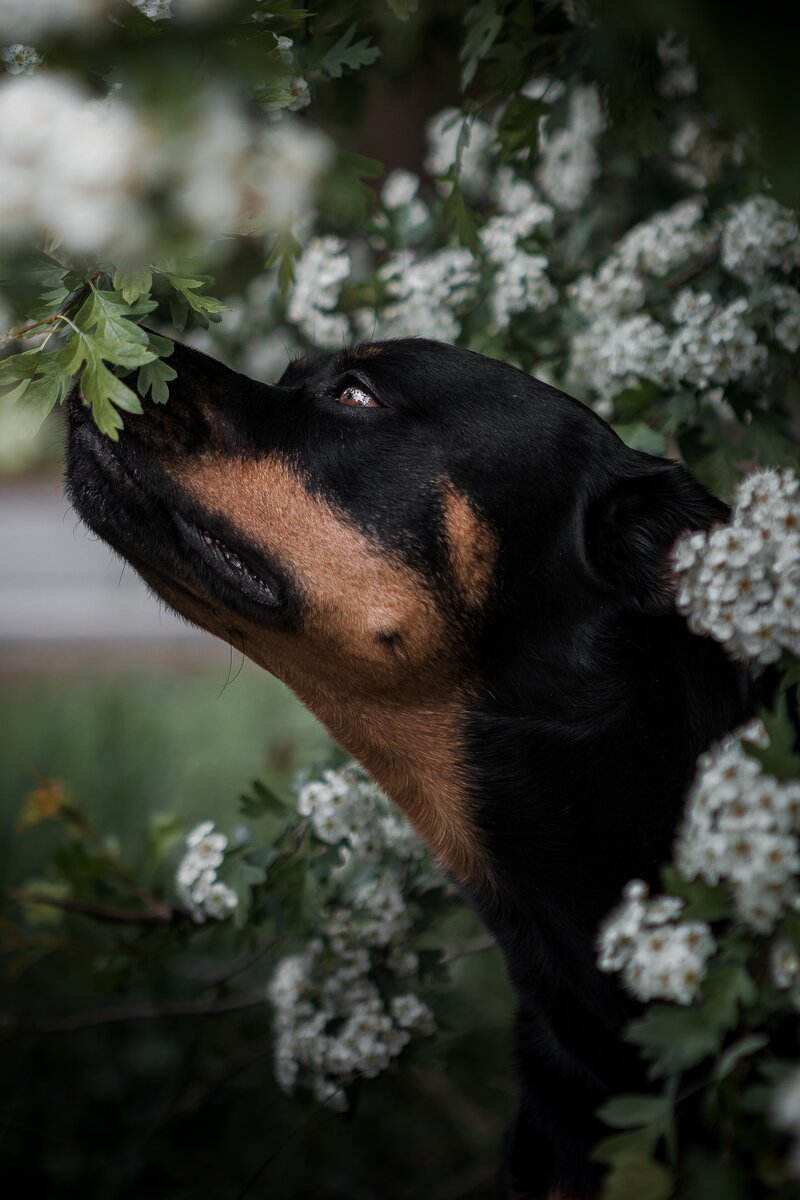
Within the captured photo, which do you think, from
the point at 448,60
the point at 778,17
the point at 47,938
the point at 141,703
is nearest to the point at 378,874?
the point at 47,938

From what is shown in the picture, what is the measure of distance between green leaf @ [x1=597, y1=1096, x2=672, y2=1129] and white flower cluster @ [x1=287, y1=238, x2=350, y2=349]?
232 centimetres

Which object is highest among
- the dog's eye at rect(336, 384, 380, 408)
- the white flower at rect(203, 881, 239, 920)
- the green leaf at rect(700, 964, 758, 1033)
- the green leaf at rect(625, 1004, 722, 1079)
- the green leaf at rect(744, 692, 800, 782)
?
the green leaf at rect(744, 692, 800, 782)

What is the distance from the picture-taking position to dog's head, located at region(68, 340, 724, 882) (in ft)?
7.30

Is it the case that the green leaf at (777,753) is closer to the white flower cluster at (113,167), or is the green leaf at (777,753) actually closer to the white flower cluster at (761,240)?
the white flower cluster at (113,167)

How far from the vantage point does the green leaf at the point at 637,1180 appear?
130cm

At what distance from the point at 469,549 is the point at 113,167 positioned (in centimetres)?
131

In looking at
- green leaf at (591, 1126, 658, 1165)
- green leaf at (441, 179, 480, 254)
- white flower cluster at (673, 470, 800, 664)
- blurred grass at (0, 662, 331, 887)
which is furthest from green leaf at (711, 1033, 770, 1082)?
blurred grass at (0, 662, 331, 887)

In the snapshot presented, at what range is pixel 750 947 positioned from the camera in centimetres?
143

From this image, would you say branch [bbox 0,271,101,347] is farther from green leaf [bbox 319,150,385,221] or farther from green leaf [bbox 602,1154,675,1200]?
green leaf [bbox 602,1154,675,1200]

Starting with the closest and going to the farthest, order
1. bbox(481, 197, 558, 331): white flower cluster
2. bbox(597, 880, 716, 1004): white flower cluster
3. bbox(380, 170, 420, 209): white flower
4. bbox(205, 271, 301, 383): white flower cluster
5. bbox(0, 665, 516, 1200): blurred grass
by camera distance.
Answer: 1. bbox(597, 880, 716, 1004): white flower cluster
2. bbox(481, 197, 558, 331): white flower cluster
3. bbox(0, 665, 516, 1200): blurred grass
4. bbox(380, 170, 420, 209): white flower
5. bbox(205, 271, 301, 383): white flower cluster

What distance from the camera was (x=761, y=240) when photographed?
264 cm

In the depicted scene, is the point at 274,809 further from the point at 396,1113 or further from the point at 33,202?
the point at 33,202

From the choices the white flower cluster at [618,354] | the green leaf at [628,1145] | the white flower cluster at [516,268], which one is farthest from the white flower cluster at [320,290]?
the green leaf at [628,1145]

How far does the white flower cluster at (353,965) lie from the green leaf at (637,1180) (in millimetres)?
1373
